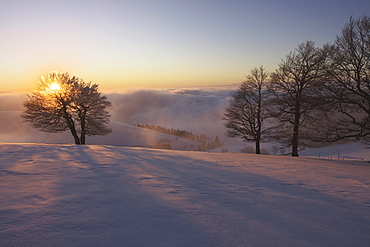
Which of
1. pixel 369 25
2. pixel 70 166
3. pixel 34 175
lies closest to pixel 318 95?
pixel 369 25

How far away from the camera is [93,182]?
518 cm

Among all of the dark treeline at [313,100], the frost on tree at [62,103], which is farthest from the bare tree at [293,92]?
the frost on tree at [62,103]

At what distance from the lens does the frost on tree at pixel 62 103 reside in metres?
21.5

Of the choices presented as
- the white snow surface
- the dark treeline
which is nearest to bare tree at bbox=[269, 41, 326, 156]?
the dark treeline

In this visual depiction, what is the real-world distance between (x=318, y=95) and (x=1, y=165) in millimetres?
15900

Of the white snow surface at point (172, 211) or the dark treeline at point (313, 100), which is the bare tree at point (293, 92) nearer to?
the dark treeline at point (313, 100)

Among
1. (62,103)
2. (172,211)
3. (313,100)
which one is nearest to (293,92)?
(313,100)

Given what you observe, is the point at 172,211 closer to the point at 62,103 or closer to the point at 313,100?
the point at 313,100

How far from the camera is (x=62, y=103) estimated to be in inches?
869

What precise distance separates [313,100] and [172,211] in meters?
13.0

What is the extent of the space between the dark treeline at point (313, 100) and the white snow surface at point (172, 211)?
8349mm

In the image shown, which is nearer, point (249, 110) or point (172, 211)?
point (172, 211)

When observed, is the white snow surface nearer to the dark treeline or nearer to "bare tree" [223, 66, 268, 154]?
the dark treeline

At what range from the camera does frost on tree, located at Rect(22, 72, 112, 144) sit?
21.5 m
